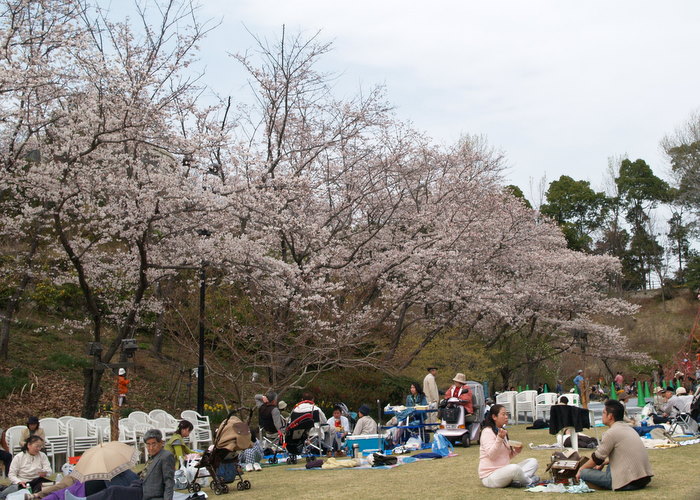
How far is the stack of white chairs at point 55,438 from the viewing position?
42.6 feet

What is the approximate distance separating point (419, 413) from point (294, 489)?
5.36 meters

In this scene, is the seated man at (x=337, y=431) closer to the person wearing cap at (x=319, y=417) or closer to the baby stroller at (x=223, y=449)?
the person wearing cap at (x=319, y=417)

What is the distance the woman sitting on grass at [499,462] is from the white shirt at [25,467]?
5.45 metres

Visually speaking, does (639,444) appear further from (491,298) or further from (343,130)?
(491,298)

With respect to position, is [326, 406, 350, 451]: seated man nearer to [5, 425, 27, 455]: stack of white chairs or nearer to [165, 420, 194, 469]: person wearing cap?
[165, 420, 194, 469]: person wearing cap

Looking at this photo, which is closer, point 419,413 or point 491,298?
point 419,413

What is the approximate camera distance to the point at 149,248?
1559cm

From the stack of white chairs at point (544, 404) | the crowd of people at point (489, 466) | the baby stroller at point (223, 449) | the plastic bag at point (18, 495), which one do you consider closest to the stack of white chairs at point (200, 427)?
the crowd of people at point (489, 466)

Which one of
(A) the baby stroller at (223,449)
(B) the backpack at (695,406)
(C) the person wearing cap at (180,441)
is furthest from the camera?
(B) the backpack at (695,406)

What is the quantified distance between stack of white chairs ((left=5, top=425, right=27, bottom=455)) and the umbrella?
5.81m

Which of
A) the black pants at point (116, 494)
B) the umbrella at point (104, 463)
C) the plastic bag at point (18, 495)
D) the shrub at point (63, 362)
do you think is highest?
the shrub at point (63, 362)

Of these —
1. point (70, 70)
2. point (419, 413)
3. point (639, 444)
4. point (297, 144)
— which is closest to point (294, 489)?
point (639, 444)

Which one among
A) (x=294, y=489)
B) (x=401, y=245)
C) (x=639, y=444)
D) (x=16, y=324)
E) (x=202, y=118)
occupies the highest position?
(x=202, y=118)

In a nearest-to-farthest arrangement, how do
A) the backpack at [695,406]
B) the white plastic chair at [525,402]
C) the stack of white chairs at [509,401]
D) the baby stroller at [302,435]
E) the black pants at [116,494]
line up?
the black pants at [116,494] → the backpack at [695,406] → the baby stroller at [302,435] → the stack of white chairs at [509,401] → the white plastic chair at [525,402]
